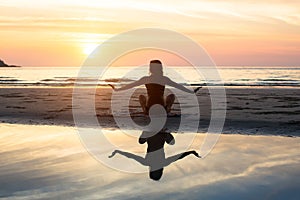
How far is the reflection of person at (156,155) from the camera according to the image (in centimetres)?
831

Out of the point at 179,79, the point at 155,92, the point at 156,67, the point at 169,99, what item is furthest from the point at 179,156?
the point at 179,79

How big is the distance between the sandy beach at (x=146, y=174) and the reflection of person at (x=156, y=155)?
186 millimetres

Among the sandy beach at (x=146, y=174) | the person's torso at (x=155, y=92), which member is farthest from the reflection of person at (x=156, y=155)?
the person's torso at (x=155, y=92)

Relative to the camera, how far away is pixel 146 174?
789 centimetres

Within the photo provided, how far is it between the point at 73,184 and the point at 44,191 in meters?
0.57

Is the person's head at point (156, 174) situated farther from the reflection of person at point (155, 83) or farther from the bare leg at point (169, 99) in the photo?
the bare leg at point (169, 99)

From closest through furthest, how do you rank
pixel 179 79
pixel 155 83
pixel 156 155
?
pixel 156 155 → pixel 155 83 → pixel 179 79

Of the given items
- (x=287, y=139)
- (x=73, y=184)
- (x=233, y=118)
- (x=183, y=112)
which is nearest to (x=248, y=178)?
(x=73, y=184)

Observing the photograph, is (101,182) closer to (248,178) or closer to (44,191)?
(44,191)

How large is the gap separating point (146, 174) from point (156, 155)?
196 cm

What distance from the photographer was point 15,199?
6215 millimetres

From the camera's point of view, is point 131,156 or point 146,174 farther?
point 131,156

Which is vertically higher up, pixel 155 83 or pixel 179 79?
pixel 179 79

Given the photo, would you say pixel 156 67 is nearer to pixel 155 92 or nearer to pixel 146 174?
pixel 155 92
